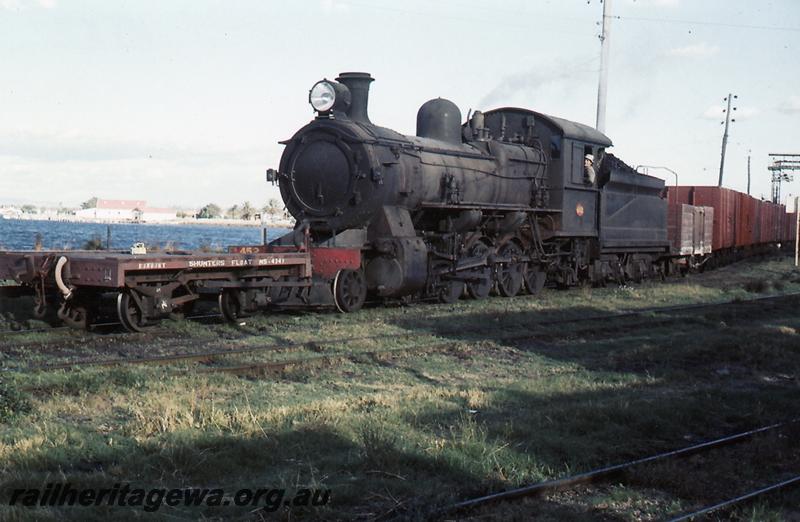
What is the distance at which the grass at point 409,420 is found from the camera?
5.80m

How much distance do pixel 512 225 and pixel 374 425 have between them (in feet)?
41.3

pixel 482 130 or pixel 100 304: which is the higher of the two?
pixel 482 130

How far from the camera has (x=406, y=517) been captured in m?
5.08

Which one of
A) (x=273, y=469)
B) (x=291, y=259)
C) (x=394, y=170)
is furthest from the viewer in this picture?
(x=394, y=170)

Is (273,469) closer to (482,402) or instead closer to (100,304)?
(482,402)

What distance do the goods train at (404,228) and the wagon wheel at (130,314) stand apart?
0.02 metres

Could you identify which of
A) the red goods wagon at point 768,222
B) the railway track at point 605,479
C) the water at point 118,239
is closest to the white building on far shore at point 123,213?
the water at point 118,239

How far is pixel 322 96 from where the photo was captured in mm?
16047

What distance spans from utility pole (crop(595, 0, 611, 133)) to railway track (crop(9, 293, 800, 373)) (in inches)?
579

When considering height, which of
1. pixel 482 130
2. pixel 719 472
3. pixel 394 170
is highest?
pixel 482 130

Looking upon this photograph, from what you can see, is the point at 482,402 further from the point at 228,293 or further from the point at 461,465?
the point at 228,293

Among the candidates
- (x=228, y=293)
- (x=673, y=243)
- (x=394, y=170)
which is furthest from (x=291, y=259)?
(x=673, y=243)

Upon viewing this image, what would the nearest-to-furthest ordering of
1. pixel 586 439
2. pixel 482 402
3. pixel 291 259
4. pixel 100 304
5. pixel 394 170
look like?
pixel 586 439 < pixel 482 402 < pixel 100 304 < pixel 291 259 < pixel 394 170

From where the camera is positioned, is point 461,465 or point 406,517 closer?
point 406,517
